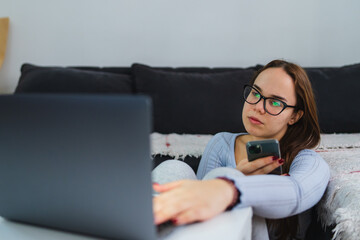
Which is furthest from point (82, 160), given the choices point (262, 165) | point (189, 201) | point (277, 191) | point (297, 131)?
point (297, 131)

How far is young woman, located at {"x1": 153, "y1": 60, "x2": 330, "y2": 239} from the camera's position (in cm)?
58

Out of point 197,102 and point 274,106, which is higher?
point 274,106

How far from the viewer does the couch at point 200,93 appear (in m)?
1.76

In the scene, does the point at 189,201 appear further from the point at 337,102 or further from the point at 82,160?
the point at 337,102

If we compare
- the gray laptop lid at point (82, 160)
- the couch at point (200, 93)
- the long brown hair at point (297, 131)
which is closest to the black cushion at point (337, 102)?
the couch at point (200, 93)

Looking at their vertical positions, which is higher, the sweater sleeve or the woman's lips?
the woman's lips

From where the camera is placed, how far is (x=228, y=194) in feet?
2.00

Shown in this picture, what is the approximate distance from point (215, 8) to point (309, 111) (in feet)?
4.61

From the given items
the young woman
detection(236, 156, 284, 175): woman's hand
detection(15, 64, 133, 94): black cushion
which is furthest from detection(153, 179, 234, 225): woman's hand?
detection(15, 64, 133, 94): black cushion

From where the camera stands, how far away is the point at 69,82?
181cm

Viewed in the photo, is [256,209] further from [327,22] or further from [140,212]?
[327,22]

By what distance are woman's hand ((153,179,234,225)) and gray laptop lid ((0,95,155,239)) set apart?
0.06m

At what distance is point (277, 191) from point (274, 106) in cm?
32

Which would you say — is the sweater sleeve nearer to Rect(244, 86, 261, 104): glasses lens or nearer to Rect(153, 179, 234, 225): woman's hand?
Rect(153, 179, 234, 225): woman's hand
